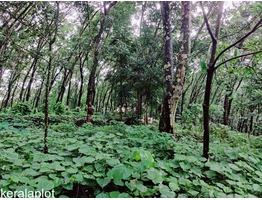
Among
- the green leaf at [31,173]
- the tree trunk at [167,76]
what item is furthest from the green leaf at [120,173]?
the tree trunk at [167,76]

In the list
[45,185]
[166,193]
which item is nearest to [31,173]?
[45,185]

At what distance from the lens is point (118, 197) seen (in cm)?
194

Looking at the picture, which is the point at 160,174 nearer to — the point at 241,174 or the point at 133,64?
the point at 241,174

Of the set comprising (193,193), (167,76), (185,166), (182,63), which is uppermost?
(182,63)

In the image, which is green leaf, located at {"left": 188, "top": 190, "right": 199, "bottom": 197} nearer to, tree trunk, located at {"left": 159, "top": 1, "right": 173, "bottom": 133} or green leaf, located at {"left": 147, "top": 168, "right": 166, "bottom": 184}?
green leaf, located at {"left": 147, "top": 168, "right": 166, "bottom": 184}

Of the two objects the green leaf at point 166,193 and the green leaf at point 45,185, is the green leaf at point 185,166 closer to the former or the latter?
the green leaf at point 166,193

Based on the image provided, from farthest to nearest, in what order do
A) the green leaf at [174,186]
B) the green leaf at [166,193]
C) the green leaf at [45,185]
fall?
the green leaf at [174,186] < the green leaf at [166,193] < the green leaf at [45,185]

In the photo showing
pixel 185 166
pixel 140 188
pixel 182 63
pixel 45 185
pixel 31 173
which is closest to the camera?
pixel 45 185

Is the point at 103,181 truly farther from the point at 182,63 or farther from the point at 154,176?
the point at 182,63

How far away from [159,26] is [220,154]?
42.2 ft

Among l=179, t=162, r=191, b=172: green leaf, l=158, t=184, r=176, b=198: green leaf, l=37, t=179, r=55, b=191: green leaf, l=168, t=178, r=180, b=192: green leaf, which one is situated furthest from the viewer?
l=179, t=162, r=191, b=172: green leaf

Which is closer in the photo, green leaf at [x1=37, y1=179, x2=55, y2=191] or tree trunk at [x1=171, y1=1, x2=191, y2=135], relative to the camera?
green leaf at [x1=37, y1=179, x2=55, y2=191]

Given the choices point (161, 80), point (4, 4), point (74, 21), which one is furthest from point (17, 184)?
point (74, 21)

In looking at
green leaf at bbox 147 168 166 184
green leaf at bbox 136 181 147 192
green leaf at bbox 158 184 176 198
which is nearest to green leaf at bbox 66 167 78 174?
green leaf at bbox 136 181 147 192
